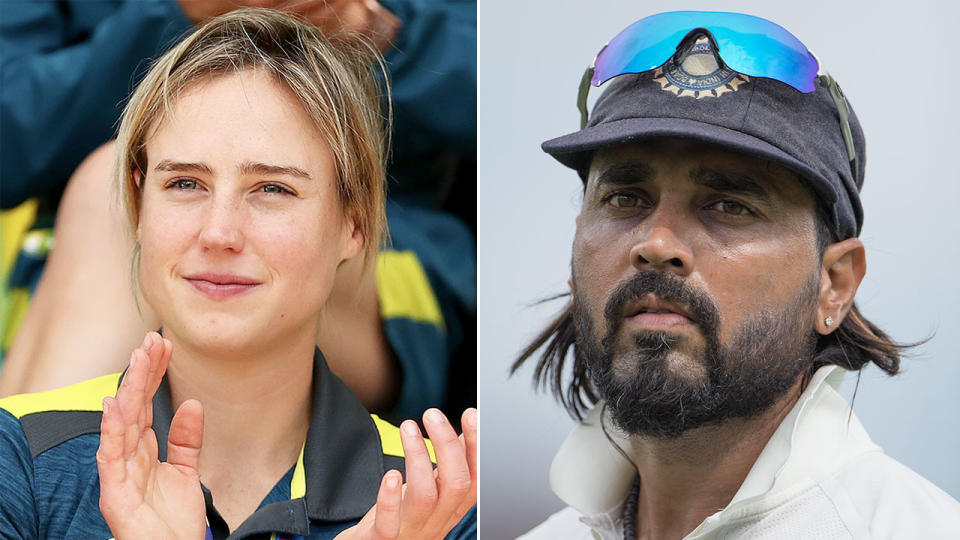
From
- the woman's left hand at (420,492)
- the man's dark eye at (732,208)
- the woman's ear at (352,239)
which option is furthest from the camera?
the woman's ear at (352,239)

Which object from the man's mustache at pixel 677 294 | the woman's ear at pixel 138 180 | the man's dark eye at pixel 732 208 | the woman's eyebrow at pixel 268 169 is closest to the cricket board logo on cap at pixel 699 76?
the man's dark eye at pixel 732 208

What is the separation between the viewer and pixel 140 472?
A: 1.36 metres

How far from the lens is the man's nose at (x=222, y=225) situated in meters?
1.49

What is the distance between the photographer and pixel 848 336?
5.57 ft

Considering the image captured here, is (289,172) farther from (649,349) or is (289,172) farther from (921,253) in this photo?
(921,253)

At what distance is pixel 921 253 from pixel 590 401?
2.23ft

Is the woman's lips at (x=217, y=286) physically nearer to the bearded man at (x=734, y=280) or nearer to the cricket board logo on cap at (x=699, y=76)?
the bearded man at (x=734, y=280)

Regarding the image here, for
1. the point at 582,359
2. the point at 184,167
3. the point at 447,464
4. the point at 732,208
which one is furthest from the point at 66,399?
the point at 732,208

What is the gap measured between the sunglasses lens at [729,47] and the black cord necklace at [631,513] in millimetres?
770

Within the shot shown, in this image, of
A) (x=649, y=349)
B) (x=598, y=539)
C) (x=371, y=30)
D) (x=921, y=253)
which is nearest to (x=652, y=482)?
(x=598, y=539)

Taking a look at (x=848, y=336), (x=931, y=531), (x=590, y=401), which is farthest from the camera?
A: (x=590, y=401)

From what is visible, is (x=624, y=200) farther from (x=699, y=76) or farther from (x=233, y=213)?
(x=233, y=213)

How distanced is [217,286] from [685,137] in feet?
2.57

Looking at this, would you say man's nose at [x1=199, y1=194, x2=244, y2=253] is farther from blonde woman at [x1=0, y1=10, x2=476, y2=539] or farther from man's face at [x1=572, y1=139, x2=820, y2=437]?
man's face at [x1=572, y1=139, x2=820, y2=437]
